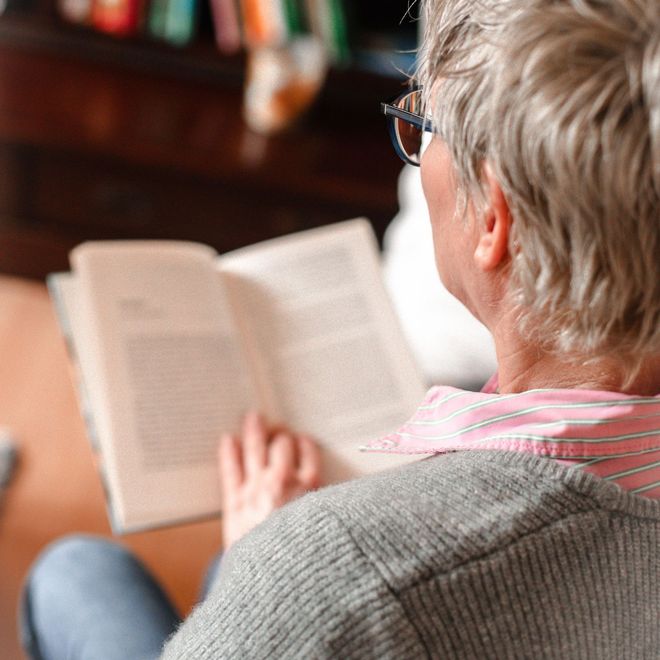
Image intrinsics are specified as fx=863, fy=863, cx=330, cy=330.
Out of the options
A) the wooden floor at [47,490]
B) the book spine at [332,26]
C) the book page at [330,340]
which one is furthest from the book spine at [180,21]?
the book page at [330,340]

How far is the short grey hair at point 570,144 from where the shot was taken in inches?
18.1

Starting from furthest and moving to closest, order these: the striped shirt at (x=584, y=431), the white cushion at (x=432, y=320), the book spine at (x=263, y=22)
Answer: the book spine at (x=263, y=22) → the white cushion at (x=432, y=320) → the striped shirt at (x=584, y=431)

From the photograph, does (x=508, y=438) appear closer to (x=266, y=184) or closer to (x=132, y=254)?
(x=132, y=254)

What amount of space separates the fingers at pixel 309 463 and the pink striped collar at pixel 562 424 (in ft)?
1.06

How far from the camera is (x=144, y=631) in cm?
97

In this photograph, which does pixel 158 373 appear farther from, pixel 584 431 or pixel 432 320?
pixel 584 431

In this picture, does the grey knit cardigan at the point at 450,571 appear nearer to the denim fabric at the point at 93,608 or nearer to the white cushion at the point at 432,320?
the denim fabric at the point at 93,608

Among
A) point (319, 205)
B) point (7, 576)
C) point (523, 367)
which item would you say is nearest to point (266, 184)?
point (319, 205)

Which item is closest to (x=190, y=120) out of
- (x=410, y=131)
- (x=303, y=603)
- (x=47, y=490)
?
(x=47, y=490)

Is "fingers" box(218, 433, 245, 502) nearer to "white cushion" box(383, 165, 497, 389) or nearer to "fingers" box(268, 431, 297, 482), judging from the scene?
"fingers" box(268, 431, 297, 482)

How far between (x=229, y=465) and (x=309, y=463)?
0.09 metres

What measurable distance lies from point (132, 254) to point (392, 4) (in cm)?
104

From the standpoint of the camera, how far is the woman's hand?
90 centimetres

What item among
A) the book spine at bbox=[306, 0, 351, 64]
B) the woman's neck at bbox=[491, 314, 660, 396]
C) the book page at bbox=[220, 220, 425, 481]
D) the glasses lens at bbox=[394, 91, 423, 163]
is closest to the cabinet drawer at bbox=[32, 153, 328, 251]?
the book spine at bbox=[306, 0, 351, 64]
